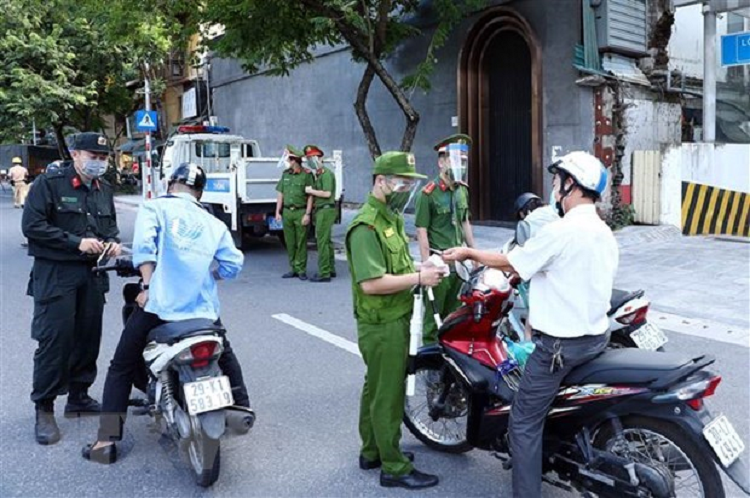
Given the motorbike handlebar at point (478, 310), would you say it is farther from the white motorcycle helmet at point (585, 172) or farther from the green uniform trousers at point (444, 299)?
the green uniform trousers at point (444, 299)

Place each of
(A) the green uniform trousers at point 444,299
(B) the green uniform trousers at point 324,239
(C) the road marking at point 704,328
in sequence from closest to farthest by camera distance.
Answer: (A) the green uniform trousers at point 444,299 < (C) the road marking at point 704,328 < (B) the green uniform trousers at point 324,239

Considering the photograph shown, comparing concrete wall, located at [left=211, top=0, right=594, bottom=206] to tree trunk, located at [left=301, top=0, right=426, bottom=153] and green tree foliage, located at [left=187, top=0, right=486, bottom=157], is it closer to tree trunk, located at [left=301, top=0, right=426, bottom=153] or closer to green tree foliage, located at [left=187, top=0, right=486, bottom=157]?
green tree foliage, located at [left=187, top=0, right=486, bottom=157]

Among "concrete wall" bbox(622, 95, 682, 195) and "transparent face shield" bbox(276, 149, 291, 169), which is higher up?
"concrete wall" bbox(622, 95, 682, 195)

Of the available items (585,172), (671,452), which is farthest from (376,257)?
(671,452)

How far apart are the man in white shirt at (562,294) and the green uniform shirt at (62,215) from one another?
2.82 metres

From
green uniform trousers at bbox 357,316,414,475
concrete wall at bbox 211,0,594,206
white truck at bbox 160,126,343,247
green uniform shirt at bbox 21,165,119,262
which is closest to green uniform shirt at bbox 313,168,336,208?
white truck at bbox 160,126,343,247

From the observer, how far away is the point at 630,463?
10.1 ft

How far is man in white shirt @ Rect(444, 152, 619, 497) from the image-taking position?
3.04 meters

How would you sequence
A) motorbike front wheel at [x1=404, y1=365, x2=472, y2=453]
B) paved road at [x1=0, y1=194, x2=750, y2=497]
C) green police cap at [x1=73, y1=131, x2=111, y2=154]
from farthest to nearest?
green police cap at [x1=73, y1=131, x2=111, y2=154] < motorbike front wheel at [x1=404, y1=365, x2=472, y2=453] < paved road at [x1=0, y1=194, x2=750, y2=497]

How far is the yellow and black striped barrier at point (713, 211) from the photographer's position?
12.3 m

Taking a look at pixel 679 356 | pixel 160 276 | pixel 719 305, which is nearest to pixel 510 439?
pixel 679 356

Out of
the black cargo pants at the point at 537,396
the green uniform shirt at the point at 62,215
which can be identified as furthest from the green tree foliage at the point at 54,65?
the black cargo pants at the point at 537,396

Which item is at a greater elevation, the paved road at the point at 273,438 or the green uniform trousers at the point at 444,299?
the green uniform trousers at the point at 444,299

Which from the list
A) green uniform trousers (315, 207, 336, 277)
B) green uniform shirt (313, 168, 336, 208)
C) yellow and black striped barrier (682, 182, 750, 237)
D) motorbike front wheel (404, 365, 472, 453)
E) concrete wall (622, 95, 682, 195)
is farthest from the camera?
concrete wall (622, 95, 682, 195)
